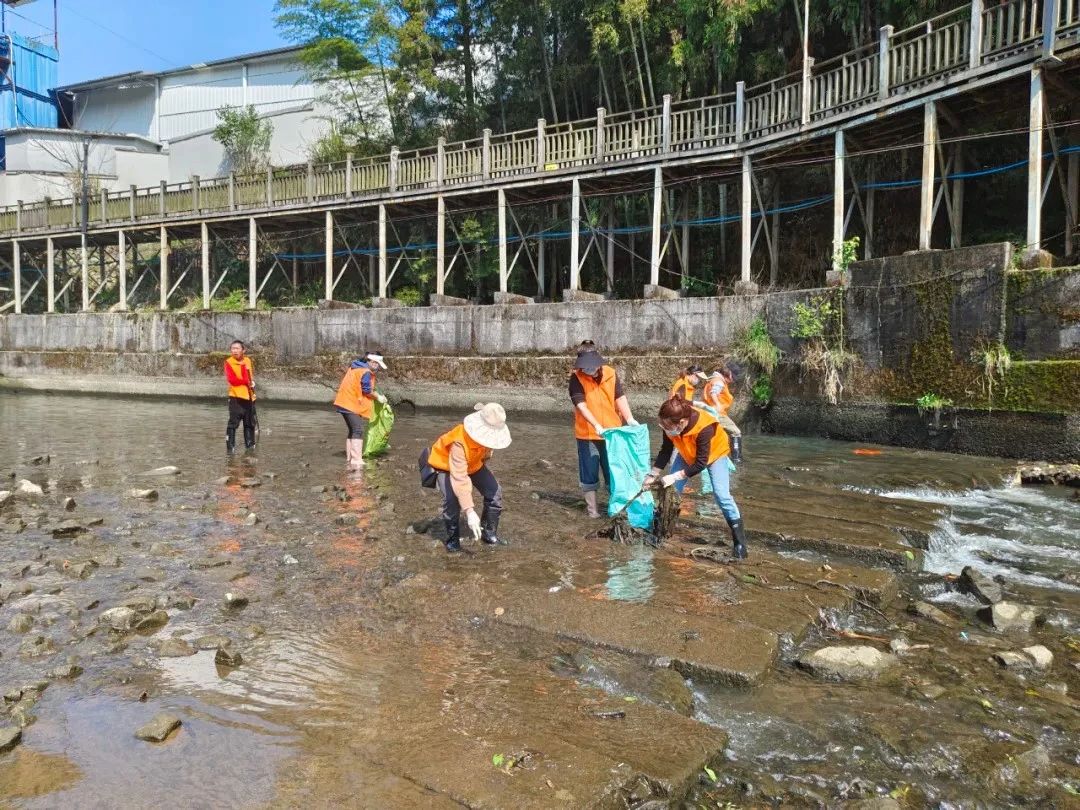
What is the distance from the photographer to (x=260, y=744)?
11.5ft

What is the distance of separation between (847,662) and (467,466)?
318 centimetres

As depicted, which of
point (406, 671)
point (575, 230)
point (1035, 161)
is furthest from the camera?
point (575, 230)

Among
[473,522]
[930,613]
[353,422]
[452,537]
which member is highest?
[353,422]

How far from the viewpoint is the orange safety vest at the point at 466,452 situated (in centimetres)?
613

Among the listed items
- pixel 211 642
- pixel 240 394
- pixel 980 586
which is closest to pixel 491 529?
pixel 211 642

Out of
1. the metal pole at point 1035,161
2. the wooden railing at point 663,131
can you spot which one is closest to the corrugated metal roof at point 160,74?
the wooden railing at point 663,131

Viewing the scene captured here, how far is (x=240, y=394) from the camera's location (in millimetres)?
11867

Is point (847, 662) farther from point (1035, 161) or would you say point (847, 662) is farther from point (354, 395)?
point (1035, 161)

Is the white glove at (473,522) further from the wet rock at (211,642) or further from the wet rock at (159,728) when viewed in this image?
the wet rock at (159,728)

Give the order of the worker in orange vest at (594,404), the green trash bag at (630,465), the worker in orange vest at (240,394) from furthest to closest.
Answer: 1. the worker in orange vest at (240,394)
2. the worker in orange vest at (594,404)
3. the green trash bag at (630,465)

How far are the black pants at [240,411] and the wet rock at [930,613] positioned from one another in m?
10.0

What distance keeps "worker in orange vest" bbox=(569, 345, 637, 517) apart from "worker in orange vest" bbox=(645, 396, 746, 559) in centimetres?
112

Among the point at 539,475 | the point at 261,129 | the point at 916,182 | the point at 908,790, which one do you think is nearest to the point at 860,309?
the point at 916,182

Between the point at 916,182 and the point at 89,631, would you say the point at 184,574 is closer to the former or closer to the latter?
the point at 89,631
